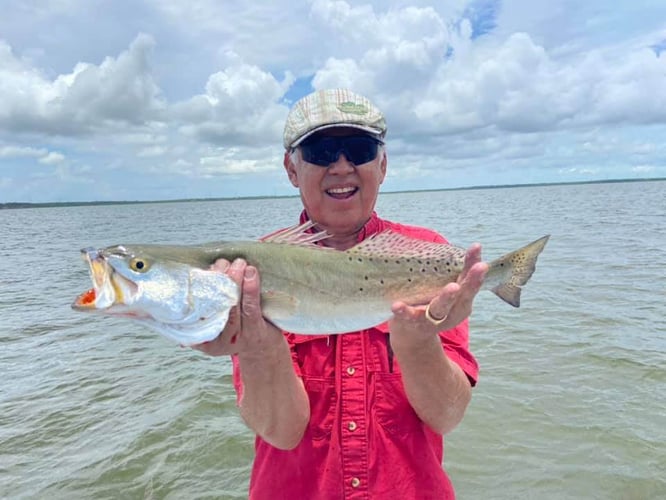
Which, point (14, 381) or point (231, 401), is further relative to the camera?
point (14, 381)

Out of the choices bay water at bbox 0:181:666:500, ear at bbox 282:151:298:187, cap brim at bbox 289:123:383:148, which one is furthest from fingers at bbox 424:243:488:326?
bay water at bbox 0:181:666:500

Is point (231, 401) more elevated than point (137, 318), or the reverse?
point (137, 318)

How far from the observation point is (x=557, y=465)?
246 inches

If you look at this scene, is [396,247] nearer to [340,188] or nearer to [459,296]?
[340,188]

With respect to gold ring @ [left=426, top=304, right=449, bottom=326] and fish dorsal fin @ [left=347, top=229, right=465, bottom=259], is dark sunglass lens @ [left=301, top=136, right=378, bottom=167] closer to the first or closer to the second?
fish dorsal fin @ [left=347, top=229, right=465, bottom=259]

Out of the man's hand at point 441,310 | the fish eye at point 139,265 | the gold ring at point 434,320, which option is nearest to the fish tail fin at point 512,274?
the man's hand at point 441,310

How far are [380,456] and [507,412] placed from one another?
5.52 metres

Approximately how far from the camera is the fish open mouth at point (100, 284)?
2.64m

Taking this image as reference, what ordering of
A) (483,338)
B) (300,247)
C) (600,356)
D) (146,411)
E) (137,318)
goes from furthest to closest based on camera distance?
1. (483,338)
2. (600,356)
3. (146,411)
4. (300,247)
5. (137,318)

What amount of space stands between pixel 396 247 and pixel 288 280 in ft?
2.55

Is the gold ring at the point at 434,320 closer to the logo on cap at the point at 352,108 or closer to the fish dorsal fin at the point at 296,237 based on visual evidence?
the fish dorsal fin at the point at 296,237

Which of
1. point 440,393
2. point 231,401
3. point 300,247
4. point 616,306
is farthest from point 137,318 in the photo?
point 616,306

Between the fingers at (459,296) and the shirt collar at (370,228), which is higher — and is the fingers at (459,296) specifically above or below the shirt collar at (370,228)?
below

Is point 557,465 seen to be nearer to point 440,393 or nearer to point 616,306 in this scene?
point 440,393
